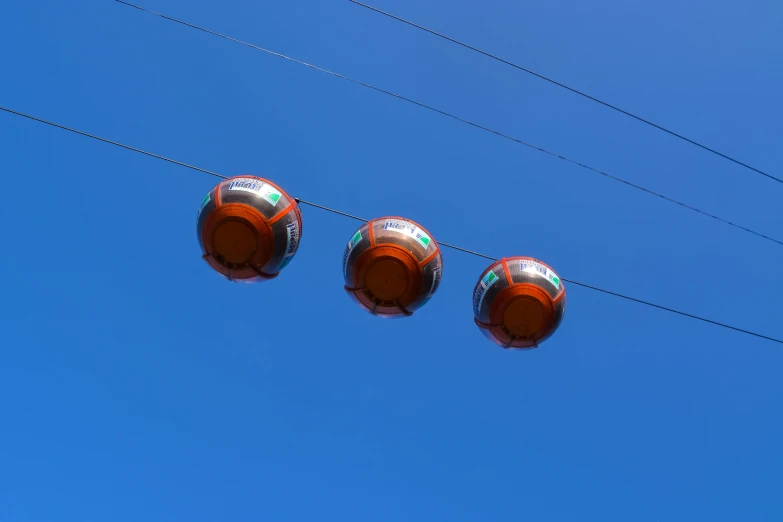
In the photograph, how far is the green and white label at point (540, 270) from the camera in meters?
6.67

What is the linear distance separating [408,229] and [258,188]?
162 cm

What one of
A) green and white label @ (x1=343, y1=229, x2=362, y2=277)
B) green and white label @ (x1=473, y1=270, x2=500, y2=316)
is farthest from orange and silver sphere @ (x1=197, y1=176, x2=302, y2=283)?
green and white label @ (x1=473, y1=270, x2=500, y2=316)

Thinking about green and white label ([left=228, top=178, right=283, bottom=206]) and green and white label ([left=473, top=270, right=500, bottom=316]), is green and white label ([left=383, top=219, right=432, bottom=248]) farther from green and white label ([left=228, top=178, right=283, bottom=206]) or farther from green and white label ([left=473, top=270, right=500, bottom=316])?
green and white label ([left=228, top=178, right=283, bottom=206])

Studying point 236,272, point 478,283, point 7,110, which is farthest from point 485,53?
point 7,110

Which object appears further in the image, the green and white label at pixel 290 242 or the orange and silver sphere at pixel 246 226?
the green and white label at pixel 290 242

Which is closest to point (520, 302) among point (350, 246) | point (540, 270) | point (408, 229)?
point (540, 270)

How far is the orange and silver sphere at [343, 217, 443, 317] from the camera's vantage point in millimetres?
6238

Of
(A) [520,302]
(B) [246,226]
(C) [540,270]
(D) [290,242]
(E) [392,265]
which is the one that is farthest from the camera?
(C) [540,270]

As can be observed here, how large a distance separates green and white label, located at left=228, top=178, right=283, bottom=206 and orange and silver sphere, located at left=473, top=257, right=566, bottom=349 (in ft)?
8.14

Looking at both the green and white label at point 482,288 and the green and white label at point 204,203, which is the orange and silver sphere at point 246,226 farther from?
the green and white label at point 482,288

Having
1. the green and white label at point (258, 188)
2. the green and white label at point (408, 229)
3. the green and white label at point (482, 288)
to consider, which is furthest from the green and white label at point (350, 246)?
the green and white label at point (482, 288)

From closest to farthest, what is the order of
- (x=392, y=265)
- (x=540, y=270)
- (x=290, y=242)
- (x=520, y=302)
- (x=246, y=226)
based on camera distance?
(x=246, y=226), (x=392, y=265), (x=290, y=242), (x=520, y=302), (x=540, y=270)

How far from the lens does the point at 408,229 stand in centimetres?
648

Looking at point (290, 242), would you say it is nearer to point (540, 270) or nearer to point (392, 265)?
point (392, 265)
